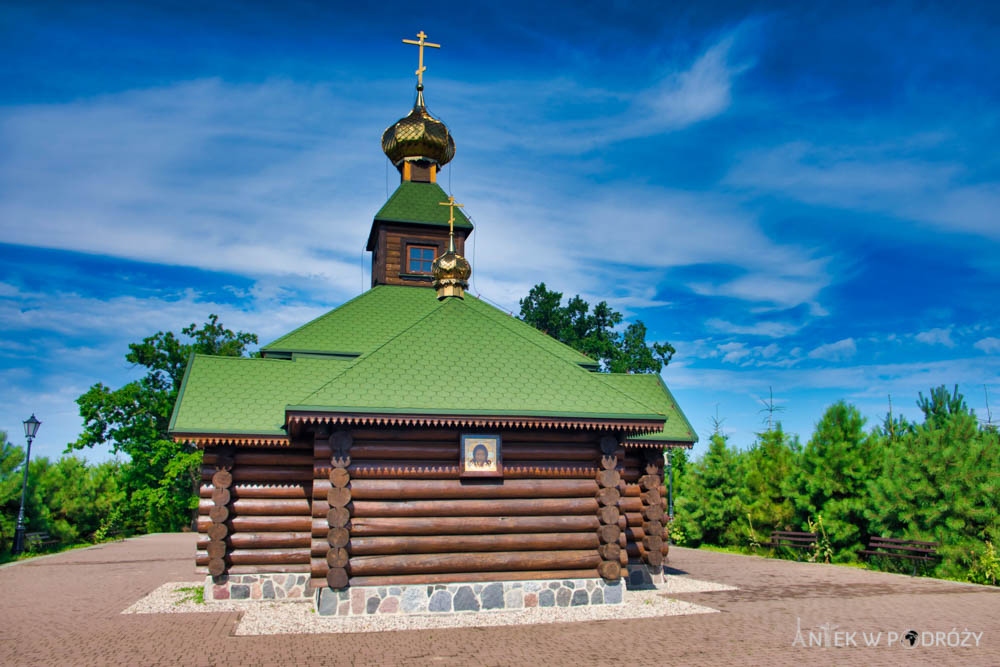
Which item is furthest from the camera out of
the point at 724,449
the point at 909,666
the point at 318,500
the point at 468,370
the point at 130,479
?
the point at 130,479

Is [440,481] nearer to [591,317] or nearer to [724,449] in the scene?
[724,449]

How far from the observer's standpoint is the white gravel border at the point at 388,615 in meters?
12.2

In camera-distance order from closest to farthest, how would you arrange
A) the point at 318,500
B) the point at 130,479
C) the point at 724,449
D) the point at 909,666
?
the point at 909,666
the point at 318,500
the point at 724,449
the point at 130,479

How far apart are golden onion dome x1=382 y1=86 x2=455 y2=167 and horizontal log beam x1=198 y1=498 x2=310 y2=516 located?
13.9 metres

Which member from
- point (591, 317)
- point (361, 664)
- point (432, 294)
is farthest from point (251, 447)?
point (591, 317)

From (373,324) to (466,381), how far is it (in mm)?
5839

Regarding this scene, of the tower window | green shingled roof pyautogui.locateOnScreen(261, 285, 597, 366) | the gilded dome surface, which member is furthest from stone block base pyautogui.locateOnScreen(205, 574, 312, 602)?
the tower window

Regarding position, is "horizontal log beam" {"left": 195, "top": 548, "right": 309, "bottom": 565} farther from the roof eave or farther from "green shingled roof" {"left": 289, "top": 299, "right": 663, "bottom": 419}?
"green shingled roof" {"left": 289, "top": 299, "right": 663, "bottom": 419}

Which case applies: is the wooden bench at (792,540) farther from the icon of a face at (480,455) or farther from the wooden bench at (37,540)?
the wooden bench at (37,540)

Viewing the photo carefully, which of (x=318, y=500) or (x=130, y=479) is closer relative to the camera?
(x=318, y=500)

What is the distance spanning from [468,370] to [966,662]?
962 centimetres

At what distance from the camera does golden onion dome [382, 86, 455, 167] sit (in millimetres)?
24250

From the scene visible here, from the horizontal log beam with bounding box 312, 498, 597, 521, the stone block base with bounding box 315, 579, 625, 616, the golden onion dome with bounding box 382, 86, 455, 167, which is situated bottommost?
the stone block base with bounding box 315, 579, 625, 616

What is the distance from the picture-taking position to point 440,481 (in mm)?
13641
